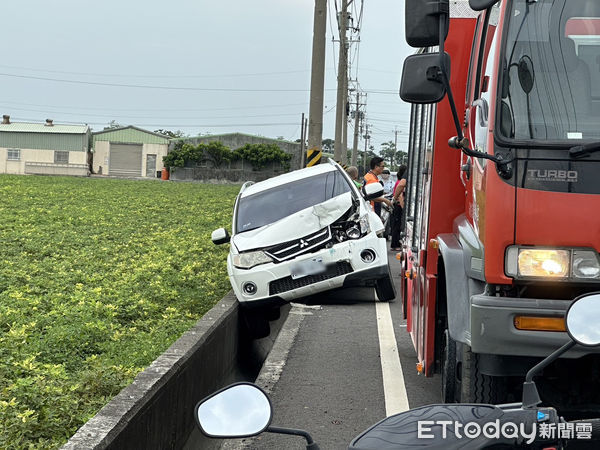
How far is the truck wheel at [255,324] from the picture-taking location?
960 cm

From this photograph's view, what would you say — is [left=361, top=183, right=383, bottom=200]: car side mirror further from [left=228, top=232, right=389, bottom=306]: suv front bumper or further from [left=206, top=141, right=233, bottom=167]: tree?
[left=206, top=141, right=233, bottom=167]: tree

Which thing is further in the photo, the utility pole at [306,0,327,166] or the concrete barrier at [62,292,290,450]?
the utility pole at [306,0,327,166]

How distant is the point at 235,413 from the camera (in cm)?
229

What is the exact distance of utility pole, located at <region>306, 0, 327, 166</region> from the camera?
2058cm

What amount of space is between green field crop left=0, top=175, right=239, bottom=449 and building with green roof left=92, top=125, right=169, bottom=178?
222ft

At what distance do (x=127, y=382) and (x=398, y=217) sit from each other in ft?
41.2

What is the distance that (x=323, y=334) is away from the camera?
33.0 feet

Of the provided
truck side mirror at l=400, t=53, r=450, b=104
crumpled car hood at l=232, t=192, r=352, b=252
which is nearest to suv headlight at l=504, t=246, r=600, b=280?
truck side mirror at l=400, t=53, r=450, b=104

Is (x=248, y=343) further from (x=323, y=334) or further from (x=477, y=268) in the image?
(x=477, y=268)

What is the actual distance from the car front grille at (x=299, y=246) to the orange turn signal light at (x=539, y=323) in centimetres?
578

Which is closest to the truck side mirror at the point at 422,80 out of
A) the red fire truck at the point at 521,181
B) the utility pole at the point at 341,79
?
the red fire truck at the point at 521,181

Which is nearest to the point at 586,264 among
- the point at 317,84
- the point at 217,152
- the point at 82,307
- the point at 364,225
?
the point at 82,307

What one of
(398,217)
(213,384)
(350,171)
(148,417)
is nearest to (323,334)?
(213,384)

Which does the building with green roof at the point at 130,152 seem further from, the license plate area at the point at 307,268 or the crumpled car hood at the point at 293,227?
the license plate area at the point at 307,268
